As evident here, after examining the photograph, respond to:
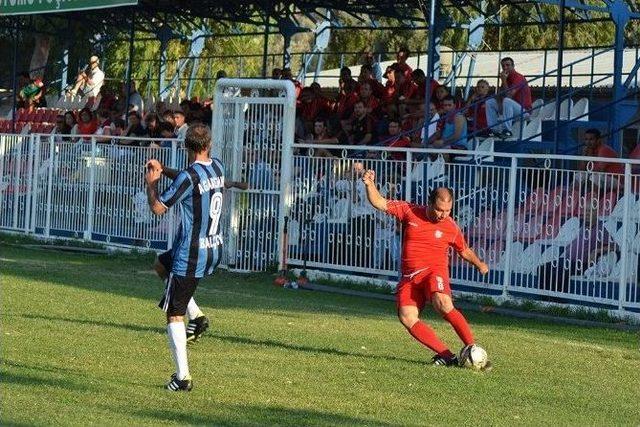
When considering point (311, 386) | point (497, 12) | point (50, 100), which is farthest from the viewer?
point (50, 100)

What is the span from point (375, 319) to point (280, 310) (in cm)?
109

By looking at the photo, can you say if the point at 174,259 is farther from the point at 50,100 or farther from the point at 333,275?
the point at 50,100

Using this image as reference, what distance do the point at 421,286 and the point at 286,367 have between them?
1.55 metres

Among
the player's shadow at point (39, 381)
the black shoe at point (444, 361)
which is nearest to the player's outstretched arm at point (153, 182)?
the player's shadow at point (39, 381)

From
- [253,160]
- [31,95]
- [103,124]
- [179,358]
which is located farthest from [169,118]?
[179,358]

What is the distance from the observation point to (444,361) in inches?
476

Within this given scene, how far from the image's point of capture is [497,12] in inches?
1134

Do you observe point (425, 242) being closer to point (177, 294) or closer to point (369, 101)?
point (177, 294)

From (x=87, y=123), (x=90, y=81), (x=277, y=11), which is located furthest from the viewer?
(x=90, y=81)

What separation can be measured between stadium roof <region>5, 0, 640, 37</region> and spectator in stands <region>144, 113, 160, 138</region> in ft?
12.6

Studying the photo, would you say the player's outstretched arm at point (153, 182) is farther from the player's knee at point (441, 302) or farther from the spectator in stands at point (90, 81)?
the spectator in stands at point (90, 81)

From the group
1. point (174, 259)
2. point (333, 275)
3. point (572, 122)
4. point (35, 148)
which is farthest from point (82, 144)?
point (174, 259)

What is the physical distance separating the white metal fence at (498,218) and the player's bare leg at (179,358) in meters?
7.32

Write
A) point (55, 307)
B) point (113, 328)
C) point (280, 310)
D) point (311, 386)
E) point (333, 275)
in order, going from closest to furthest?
point (311, 386) < point (113, 328) < point (55, 307) < point (280, 310) < point (333, 275)
